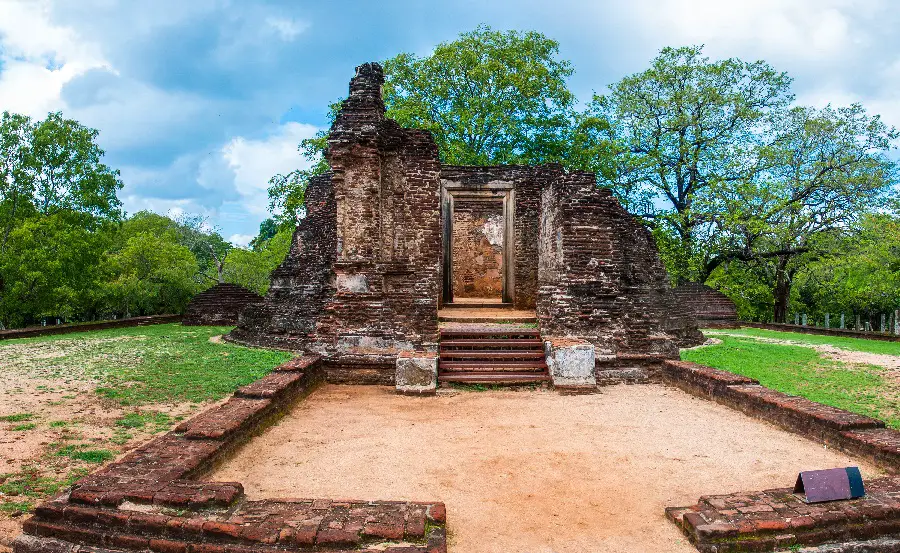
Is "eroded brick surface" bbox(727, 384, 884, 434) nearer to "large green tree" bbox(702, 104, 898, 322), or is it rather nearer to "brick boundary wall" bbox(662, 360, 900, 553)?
"brick boundary wall" bbox(662, 360, 900, 553)

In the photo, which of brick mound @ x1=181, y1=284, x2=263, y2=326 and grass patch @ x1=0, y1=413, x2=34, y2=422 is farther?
brick mound @ x1=181, y1=284, x2=263, y2=326

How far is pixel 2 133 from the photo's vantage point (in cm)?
1634

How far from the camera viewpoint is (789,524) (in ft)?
10.5

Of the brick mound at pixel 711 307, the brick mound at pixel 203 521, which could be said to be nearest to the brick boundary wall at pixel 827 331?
the brick mound at pixel 711 307

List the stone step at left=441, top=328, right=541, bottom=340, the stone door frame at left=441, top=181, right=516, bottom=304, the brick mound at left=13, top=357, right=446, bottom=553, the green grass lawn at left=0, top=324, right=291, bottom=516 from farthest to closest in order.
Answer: the stone door frame at left=441, top=181, right=516, bottom=304, the stone step at left=441, top=328, right=541, bottom=340, the green grass lawn at left=0, top=324, right=291, bottom=516, the brick mound at left=13, top=357, right=446, bottom=553

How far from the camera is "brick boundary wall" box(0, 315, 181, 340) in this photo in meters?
14.8

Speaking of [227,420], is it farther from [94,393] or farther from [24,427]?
[94,393]

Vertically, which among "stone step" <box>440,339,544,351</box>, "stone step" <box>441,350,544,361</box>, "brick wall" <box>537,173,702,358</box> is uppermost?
"brick wall" <box>537,173,702,358</box>

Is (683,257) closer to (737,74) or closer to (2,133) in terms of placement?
(737,74)

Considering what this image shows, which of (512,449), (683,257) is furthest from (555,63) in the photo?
(512,449)

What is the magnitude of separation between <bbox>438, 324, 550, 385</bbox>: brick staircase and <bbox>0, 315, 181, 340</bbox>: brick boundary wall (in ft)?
40.5

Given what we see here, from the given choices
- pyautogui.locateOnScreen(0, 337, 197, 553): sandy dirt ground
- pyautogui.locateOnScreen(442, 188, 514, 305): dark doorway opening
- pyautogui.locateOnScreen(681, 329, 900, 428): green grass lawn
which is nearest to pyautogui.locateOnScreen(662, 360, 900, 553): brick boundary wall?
pyautogui.locateOnScreen(681, 329, 900, 428): green grass lawn

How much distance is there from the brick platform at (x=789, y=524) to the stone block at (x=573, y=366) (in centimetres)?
417

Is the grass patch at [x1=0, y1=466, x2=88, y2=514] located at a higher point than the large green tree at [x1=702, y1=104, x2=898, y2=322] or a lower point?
lower
